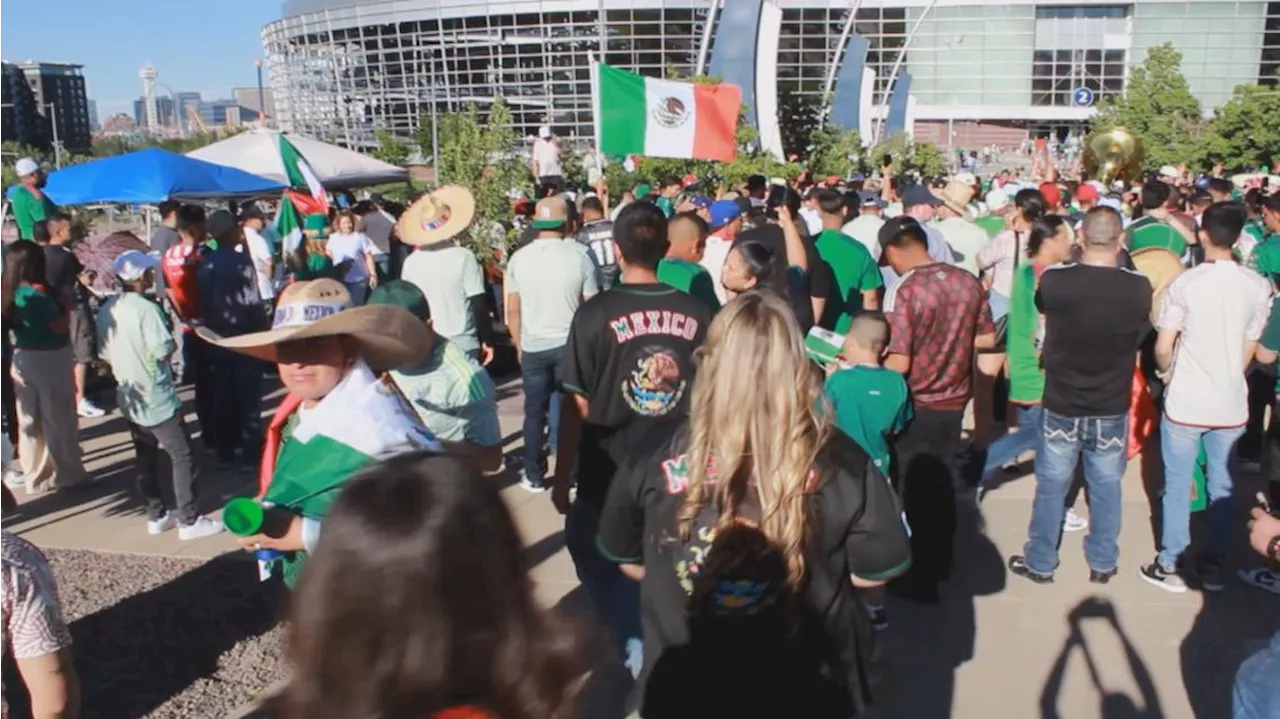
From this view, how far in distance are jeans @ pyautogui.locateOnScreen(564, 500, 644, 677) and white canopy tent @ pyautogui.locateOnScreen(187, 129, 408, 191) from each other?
10502mm

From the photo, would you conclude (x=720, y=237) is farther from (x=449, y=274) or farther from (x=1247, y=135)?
(x=1247, y=135)

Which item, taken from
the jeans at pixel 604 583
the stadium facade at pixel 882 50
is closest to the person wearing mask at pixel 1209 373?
the jeans at pixel 604 583

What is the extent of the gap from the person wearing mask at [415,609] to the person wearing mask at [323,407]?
3.67 ft

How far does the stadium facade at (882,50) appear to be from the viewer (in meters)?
59.2

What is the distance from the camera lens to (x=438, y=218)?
7223 millimetres

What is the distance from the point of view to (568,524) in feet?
14.6

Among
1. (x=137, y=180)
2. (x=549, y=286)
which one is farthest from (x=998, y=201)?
(x=137, y=180)

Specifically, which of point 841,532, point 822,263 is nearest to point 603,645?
point 841,532

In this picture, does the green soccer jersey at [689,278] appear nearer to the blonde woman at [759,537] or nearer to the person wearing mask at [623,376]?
the person wearing mask at [623,376]

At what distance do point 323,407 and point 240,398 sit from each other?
5.35 m

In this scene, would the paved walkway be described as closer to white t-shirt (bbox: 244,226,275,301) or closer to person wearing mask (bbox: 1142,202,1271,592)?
person wearing mask (bbox: 1142,202,1271,592)

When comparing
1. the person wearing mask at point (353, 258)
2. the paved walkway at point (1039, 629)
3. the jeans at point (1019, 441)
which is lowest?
the paved walkway at point (1039, 629)

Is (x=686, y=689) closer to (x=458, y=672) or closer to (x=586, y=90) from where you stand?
(x=458, y=672)

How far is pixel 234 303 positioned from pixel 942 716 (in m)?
5.49
